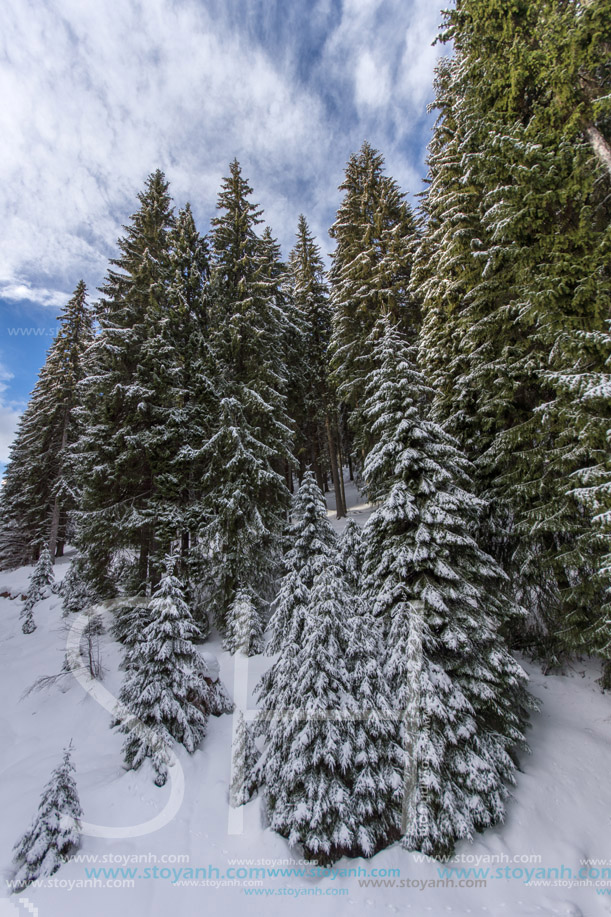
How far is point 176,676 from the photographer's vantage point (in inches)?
320

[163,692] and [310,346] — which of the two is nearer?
[163,692]

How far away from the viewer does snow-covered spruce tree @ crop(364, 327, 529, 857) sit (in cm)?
601

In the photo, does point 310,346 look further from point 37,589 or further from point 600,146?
point 37,589

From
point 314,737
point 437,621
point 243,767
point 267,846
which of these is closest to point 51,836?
point 243,767

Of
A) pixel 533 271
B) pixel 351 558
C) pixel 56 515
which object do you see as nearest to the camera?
pixel 533 271

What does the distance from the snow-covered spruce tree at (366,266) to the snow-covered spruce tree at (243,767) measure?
1179cm

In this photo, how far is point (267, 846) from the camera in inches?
236

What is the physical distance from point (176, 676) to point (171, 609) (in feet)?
4.74

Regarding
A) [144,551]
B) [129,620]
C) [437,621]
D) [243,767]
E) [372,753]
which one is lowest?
[243,767]

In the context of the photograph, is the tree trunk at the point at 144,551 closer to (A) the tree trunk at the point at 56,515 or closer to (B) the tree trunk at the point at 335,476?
(B) the tree trunk at the point at 335,476

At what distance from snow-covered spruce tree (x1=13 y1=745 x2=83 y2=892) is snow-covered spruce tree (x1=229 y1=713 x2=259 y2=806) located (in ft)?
8.53

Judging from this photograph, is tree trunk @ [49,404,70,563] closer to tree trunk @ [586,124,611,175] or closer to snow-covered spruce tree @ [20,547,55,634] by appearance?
snow-covered spruce tree @ [20,547,55,634]

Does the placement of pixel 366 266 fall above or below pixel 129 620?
above

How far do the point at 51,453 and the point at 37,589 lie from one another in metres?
12.0
